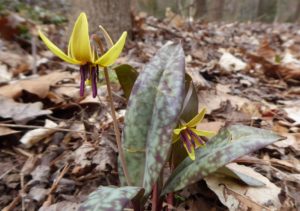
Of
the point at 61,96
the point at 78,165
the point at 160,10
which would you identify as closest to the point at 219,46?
the point at 61,96

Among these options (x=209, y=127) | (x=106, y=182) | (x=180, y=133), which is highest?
(x=180, y=133)

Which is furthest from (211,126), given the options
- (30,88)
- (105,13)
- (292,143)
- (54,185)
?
(105,13)

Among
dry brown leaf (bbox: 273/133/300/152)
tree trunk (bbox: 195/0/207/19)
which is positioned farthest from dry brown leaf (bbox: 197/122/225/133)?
tree trunk (bbox: 195/0/207/19)

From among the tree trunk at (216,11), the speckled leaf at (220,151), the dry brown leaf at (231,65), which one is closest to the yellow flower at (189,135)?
the speckled leaf at (220,151)

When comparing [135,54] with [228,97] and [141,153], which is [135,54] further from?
[141,153]

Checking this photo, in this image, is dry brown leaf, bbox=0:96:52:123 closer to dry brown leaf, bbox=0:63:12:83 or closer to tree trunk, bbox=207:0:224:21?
dry brown leaf, bbox=0:63:12:83
